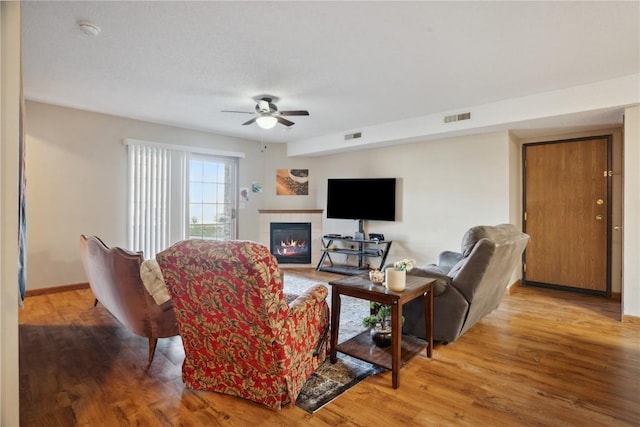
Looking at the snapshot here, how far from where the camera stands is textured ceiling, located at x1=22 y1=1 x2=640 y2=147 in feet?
7.41

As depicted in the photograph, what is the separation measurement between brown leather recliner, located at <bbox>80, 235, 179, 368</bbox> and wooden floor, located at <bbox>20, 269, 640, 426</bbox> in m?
0.26

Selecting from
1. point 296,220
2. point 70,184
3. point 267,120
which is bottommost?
point 296,220

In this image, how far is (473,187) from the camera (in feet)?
15.5

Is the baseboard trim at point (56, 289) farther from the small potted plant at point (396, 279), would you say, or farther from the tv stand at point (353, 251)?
the small potted plant at point (396, 279)

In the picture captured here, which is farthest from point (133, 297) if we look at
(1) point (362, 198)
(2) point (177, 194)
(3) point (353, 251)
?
(1) point (362, 198)

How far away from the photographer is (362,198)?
5.79 m

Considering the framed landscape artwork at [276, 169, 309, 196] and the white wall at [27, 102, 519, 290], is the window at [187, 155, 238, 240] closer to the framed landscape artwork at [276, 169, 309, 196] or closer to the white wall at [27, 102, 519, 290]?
the white wall at [27, 102, 519, 290]

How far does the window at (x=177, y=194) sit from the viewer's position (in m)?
4.95

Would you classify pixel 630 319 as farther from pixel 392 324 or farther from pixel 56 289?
pixel 56 289

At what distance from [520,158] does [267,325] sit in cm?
474

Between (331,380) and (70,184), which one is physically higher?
(70,184)

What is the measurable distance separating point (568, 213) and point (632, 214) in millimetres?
1272

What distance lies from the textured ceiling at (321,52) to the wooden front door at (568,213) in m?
1.48

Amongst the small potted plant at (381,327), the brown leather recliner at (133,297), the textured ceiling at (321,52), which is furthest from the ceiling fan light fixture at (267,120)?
the small potted plant at (381,327)
